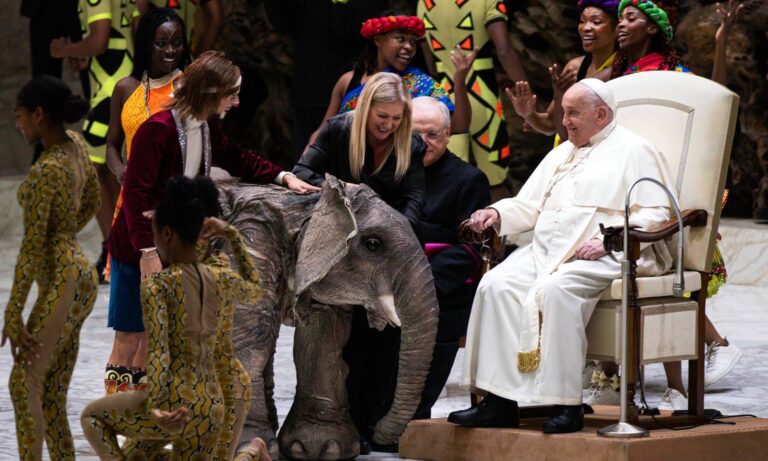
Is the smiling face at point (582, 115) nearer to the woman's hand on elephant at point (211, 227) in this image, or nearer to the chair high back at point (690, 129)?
the chair high back at point (690, 129)

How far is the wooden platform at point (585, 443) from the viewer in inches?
225

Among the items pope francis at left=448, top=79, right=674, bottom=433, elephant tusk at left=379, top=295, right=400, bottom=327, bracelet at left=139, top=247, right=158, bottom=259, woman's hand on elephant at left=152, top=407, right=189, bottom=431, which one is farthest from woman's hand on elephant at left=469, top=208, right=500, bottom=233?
woman's hand on elephant at left=152, top=407, right=189, bottom=431

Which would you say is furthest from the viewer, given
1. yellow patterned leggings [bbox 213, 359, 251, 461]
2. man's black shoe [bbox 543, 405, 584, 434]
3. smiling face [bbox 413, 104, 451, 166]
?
smiling face [bbox 413, 104, 451, 166]

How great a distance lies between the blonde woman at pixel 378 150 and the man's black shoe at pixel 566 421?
1.01 metres

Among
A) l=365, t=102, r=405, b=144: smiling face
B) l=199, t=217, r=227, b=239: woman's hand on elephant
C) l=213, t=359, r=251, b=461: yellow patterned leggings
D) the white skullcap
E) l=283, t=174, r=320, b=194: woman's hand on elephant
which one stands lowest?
l=213, t=359, r=251, b=461: yellow patterned leggings

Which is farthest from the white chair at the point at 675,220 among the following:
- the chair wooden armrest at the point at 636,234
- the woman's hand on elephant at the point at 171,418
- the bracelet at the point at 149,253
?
the woman's hand on elephant at the point at 171,418

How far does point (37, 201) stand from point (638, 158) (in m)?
2.47

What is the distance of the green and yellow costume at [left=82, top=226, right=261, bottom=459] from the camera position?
186 inches

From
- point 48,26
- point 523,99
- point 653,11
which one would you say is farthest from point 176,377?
point 48,26

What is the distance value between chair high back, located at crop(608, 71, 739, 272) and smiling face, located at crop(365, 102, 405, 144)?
956 mm

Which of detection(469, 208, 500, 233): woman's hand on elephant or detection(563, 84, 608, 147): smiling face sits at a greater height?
detection(563, 84, 608, 147): smiling face

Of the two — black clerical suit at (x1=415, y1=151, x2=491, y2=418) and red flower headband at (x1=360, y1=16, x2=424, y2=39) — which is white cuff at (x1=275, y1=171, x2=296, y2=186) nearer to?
black clerical suit at (x1=415, y1=151, x2=491, y2=418)

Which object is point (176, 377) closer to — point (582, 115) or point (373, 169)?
point (373, 169)

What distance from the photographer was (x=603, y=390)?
7387mm
